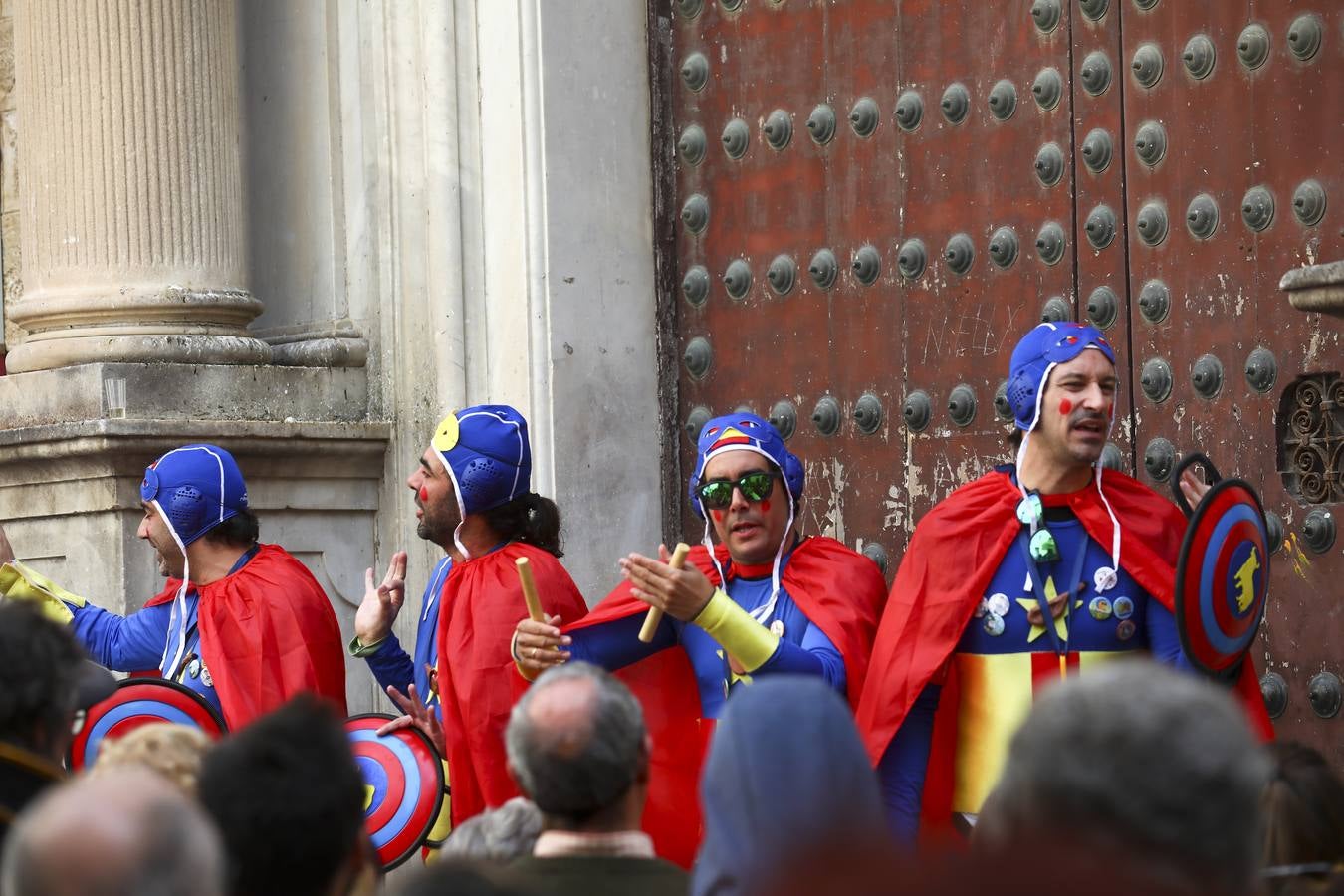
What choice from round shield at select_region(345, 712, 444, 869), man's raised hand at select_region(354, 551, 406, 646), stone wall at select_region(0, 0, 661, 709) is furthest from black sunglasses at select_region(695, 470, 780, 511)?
stone wall at select_region(0, 0, 661, 709)

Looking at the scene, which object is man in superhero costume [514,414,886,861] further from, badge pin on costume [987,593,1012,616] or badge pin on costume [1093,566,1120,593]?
badge pin on costume [1093,566,1120,593]

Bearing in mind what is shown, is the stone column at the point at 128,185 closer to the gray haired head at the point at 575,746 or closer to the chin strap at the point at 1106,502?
the chin strap at the point at 1106,502

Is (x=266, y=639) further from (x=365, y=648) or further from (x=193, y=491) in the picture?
(x=193, y=491)

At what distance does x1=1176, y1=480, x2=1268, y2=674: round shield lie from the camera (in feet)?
15.0

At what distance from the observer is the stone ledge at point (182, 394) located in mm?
7469

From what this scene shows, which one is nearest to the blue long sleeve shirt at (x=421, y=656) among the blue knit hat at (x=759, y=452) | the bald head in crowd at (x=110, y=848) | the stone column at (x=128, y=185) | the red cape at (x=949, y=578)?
the blue knit hat at (x=759, y=452)

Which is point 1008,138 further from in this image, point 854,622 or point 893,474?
point 854,622

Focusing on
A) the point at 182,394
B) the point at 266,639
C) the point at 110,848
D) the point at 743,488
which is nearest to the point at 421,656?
the point at 266,639

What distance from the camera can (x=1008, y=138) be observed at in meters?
6.86

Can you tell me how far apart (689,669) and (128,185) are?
3231 millimetres

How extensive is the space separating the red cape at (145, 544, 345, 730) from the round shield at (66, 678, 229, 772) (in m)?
0.50

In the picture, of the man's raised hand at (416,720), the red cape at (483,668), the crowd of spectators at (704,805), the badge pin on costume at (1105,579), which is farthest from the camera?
the man's raised hand at (416,720)

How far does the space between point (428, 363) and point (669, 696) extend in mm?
2512

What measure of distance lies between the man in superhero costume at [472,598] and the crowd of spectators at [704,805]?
4.91ft
